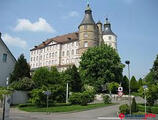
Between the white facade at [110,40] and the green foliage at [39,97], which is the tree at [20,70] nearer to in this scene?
the green foliage at [39,97]

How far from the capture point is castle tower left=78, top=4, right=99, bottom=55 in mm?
80188

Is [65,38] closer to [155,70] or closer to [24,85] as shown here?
[155,70]

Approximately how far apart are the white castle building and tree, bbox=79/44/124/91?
2182 centimetres

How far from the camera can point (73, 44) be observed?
8981cm

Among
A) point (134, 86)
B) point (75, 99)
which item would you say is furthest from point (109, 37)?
point (75, 99)

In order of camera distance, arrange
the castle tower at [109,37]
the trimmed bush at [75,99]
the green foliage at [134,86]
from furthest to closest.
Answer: the castle tower at [109,37]
the green foliage at [134,86]
the trimmed bush at [75,99]

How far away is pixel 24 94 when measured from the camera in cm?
3716

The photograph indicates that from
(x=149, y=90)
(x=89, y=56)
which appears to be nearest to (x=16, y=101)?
(x=149, y=90)

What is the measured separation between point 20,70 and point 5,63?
3706mm

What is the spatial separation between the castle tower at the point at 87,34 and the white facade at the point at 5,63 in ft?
132

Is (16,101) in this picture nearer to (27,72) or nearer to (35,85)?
(35,85)

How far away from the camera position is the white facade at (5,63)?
137ft

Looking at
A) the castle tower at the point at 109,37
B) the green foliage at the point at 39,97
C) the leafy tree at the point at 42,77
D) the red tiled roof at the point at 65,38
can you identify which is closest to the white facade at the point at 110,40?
the castle tower at the point at 109,37

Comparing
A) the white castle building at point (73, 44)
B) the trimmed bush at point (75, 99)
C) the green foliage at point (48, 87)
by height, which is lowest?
the trimmed bush at point (75, 99)
